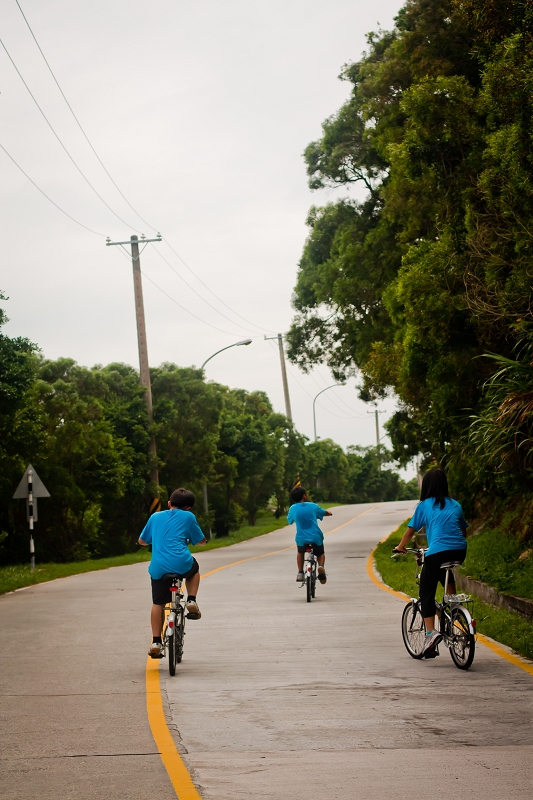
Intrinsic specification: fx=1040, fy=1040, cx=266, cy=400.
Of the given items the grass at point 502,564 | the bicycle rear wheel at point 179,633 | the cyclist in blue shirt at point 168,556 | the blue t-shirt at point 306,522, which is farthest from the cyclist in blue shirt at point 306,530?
the bicycle rear wheel at point 179,633

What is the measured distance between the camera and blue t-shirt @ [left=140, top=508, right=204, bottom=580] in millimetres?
10133

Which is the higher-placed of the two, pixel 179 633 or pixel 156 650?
pixel 179 633

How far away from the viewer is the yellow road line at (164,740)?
5926mm

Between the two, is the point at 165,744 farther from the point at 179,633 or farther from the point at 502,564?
the point at 502,564

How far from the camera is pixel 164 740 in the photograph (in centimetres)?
717

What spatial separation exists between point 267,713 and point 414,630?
2.93 metres

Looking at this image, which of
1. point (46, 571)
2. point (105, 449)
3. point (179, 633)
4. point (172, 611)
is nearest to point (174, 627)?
point (172, 611)

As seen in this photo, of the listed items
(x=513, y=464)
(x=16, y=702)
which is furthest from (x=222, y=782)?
(x=513, y=464)

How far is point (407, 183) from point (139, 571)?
12.1m

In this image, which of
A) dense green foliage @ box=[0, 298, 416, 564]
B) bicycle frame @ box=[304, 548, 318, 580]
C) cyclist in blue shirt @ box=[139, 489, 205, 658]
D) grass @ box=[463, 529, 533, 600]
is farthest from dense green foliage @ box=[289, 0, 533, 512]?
dense green foliage @ box=[0, 298, 416, 564]

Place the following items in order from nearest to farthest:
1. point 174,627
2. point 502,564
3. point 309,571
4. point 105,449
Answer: point 174,627 → point 502,564 → point 309,571 → point 105,449

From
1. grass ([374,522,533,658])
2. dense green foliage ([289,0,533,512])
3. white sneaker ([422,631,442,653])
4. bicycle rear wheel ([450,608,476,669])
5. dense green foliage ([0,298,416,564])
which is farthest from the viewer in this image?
dense green foliage ([0,298,416,564])

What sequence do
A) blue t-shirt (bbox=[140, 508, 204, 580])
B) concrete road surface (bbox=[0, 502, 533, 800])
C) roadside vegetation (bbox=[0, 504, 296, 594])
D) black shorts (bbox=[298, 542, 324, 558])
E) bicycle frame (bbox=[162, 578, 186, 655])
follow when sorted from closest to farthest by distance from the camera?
concrete road surface (bbox=[0, 502, 533, 800]), bicycle frame (bbox=[162, 578, 186, 655]), blue t-shirt (bbox=[140, 508, 204, 580]), black shorts (bbox=[298, 542, 324, 558]), roadside vegetation (bbox=[0, 504, 296, 594])

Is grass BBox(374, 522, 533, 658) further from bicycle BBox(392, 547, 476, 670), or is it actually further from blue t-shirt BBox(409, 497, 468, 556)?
blue t-shirt BBox(409, 497, 468, 556)
